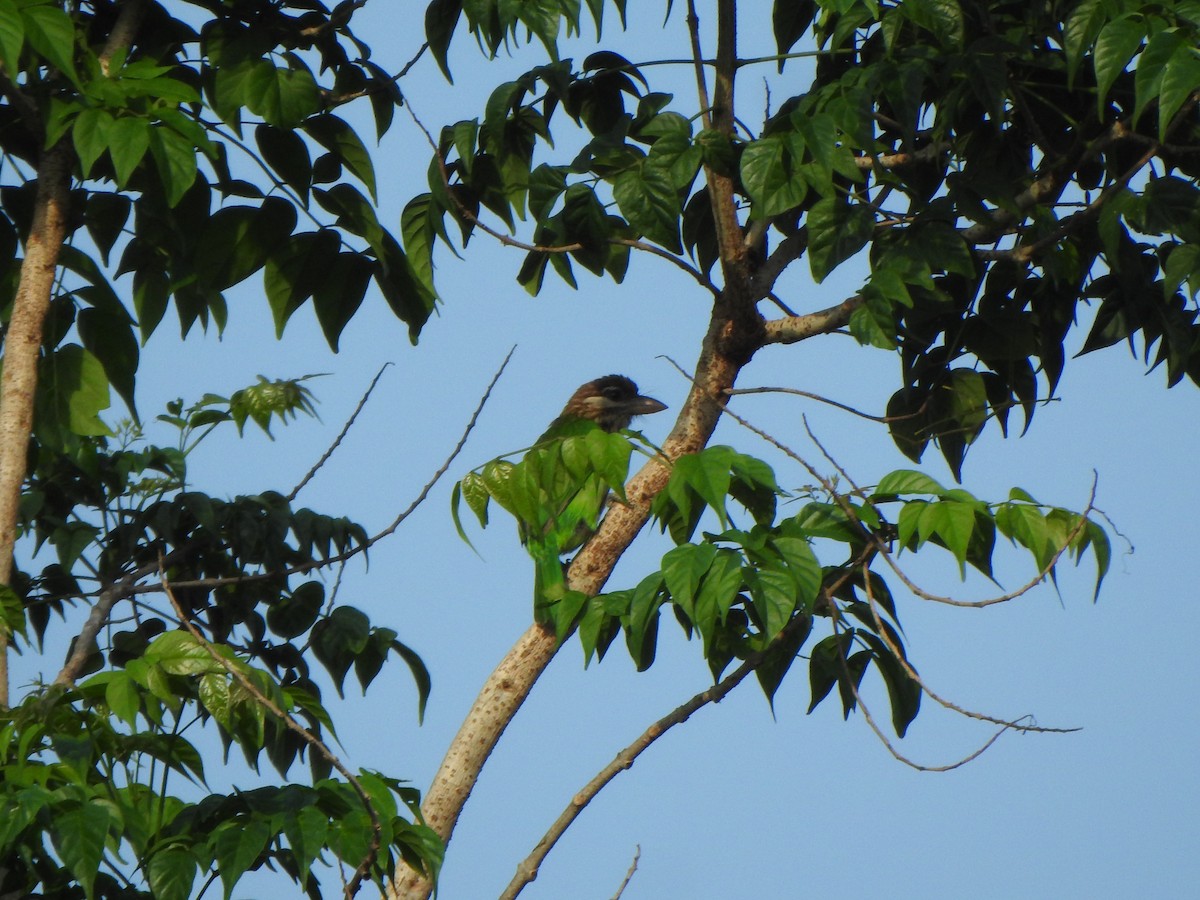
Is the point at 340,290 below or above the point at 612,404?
below

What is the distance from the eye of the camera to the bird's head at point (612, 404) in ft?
24.0

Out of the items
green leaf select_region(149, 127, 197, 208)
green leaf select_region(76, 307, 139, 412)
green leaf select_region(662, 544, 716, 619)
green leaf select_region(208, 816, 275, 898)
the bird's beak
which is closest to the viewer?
green leaf select_region(208, 816, 275, 898)

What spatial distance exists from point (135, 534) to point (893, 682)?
83.6 inches

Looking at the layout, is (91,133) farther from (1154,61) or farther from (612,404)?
(612,404)

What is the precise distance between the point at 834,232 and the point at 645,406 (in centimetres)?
435

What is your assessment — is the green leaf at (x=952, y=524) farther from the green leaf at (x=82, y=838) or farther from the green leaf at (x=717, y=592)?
the green leaf at (x=82, y=838)

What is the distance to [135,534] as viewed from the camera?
375 cm

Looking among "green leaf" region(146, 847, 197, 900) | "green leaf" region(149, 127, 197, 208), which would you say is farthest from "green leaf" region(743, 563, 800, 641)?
"green leaf" region(149, 127, 197, 208)

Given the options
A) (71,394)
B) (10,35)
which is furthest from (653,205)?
(71,394)

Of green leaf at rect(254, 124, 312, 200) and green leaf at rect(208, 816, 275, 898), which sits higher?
green leaf at rect(254, 124, 312, 200)

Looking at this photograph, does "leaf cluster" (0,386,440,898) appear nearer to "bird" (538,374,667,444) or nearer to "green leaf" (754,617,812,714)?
"green leaf" (754,617,812,714)

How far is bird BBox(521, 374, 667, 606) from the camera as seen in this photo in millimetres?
2764

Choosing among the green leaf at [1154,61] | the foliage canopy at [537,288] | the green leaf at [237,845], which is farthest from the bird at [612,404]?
the green leaf at [237,845]

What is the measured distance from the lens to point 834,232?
9.73 ft
